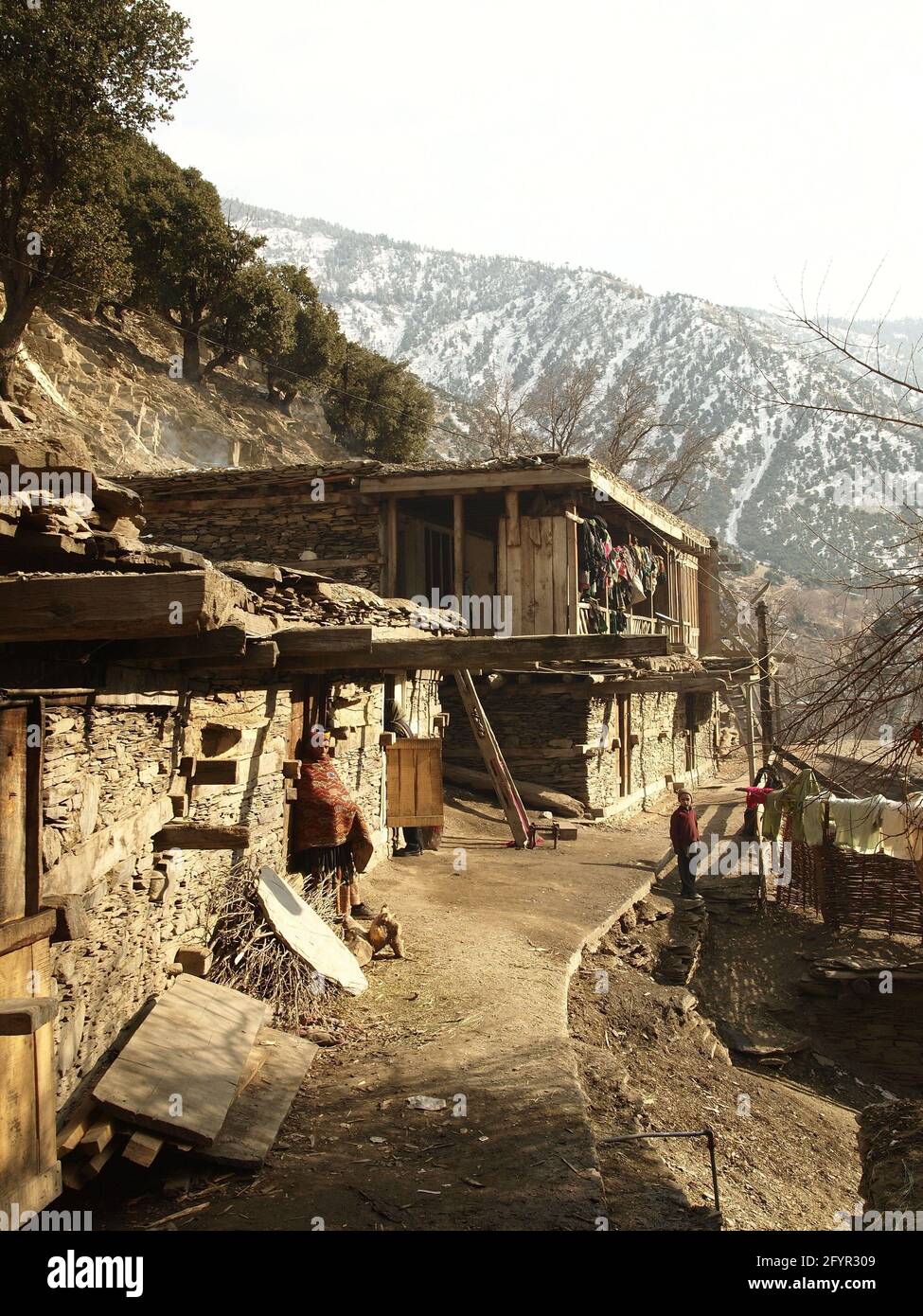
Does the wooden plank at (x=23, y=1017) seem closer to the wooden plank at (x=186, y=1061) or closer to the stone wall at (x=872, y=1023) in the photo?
the wooden plank at (x=186, y=1061)

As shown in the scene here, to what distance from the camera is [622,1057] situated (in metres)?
8.38

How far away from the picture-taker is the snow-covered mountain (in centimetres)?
7838

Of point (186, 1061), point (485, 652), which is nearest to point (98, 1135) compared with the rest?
point (186, 1061)

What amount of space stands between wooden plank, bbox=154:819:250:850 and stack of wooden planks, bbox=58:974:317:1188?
3.15 feet

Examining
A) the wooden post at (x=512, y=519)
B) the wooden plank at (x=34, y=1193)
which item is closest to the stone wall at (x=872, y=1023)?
the wooden post at (x=512, y=519)

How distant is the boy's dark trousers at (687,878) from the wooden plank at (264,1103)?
27.9 feet

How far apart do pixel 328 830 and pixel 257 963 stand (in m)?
2.09

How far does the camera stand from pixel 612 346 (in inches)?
4975

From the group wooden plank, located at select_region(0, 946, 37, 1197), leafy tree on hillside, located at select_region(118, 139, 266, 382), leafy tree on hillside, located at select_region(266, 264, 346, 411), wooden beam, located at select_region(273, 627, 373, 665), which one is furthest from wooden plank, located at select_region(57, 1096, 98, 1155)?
leafy tree on hillside, located at select_region(266, 264, 346, 411)

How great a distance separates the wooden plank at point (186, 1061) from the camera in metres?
5.03

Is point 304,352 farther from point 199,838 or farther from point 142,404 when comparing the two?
point 199,838

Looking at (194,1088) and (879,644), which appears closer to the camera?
(879,644)

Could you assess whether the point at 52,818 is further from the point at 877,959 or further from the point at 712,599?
the point at 712,599
